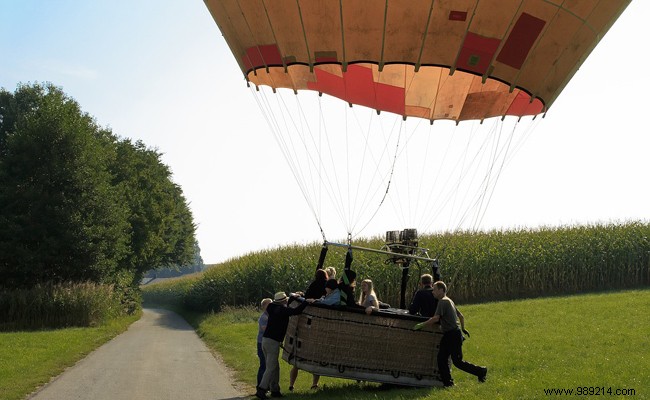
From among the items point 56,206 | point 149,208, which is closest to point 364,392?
point 56,206

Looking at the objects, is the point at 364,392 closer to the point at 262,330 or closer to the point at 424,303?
the point at 424,303

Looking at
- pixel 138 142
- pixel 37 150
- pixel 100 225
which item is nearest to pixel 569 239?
pixel 100 225

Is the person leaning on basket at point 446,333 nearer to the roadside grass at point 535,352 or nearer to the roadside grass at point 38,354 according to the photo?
the roadside grass at point 535,352

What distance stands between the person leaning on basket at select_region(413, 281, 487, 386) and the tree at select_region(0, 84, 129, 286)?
27.1m

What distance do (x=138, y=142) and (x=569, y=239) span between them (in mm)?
41585

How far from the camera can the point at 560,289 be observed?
117ft

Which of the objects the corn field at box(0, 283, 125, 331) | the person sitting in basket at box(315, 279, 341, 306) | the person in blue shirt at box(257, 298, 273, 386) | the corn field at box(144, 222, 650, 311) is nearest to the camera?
the person sitting in basket at box(315, 279, 341, 306)

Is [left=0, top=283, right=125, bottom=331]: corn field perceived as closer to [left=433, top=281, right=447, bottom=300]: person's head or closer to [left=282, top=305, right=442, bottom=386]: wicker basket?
[left=282, top=305, right=442, bottom=386]: wicker basket

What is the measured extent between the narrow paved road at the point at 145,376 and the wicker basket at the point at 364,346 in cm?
165

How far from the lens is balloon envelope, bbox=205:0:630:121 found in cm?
1256

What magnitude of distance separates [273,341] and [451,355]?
2928 millimetres

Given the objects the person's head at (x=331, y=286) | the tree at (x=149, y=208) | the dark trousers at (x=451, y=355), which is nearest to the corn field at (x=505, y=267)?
the tree at (x=149, y=208)

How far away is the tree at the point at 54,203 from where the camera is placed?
35594 mm

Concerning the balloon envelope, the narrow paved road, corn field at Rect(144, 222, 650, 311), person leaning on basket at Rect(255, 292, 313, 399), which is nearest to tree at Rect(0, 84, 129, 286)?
corn field at Rect(144, 222, 650, 311)
